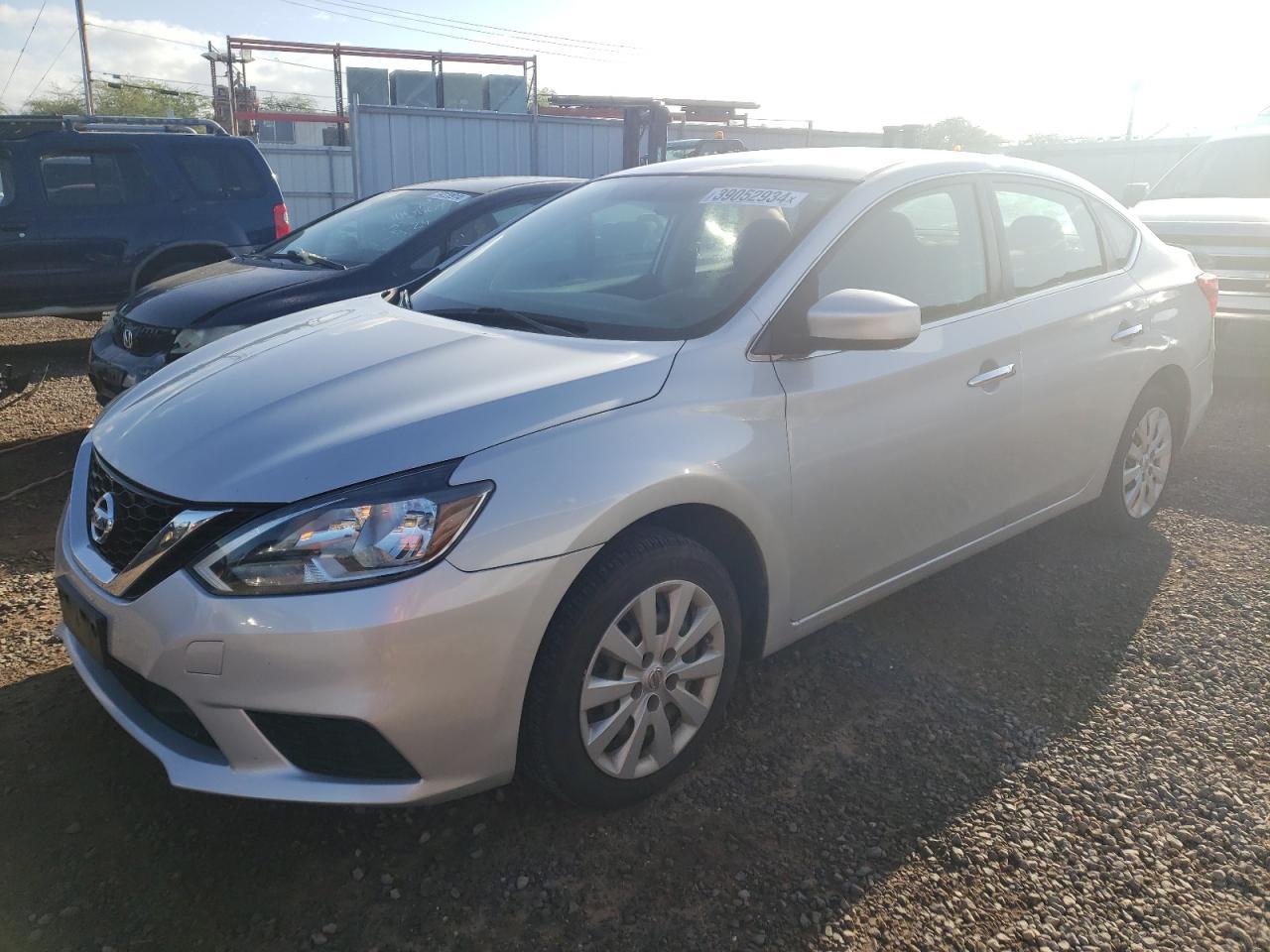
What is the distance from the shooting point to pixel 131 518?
229 cm

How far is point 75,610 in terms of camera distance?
7.98 feet

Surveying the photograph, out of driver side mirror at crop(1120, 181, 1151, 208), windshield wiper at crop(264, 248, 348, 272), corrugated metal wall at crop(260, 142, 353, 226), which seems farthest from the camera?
corrugated metal wall at crop(260, 142, 353, 226)

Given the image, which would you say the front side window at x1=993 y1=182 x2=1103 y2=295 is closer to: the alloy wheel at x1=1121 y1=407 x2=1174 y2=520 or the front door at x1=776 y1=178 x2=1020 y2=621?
the front door at x1=776 y1=178 x2=1020 y2=621

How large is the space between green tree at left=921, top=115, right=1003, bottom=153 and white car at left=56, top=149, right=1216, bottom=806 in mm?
32711

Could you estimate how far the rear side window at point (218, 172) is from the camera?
8094 mm

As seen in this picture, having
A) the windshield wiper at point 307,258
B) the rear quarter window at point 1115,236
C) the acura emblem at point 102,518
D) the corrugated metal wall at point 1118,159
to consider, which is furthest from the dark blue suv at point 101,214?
the corrugated metal wall at point 1118,159

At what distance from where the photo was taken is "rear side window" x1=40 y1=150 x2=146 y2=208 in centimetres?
790

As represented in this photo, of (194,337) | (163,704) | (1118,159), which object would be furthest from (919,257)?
(1118,159)

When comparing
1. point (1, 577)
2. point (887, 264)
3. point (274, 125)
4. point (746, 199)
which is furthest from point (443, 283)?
point (274, 125)

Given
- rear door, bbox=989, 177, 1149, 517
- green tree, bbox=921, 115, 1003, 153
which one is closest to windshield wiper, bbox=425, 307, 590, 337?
rear door, bbox=989, 177, 1149, 517

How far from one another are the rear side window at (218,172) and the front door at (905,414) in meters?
6.72

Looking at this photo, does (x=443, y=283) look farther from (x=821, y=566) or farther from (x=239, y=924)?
(x=239, y=924)

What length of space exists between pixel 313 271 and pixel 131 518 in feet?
11.9

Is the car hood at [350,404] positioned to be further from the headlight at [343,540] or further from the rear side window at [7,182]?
the rear side window at [7,182]
